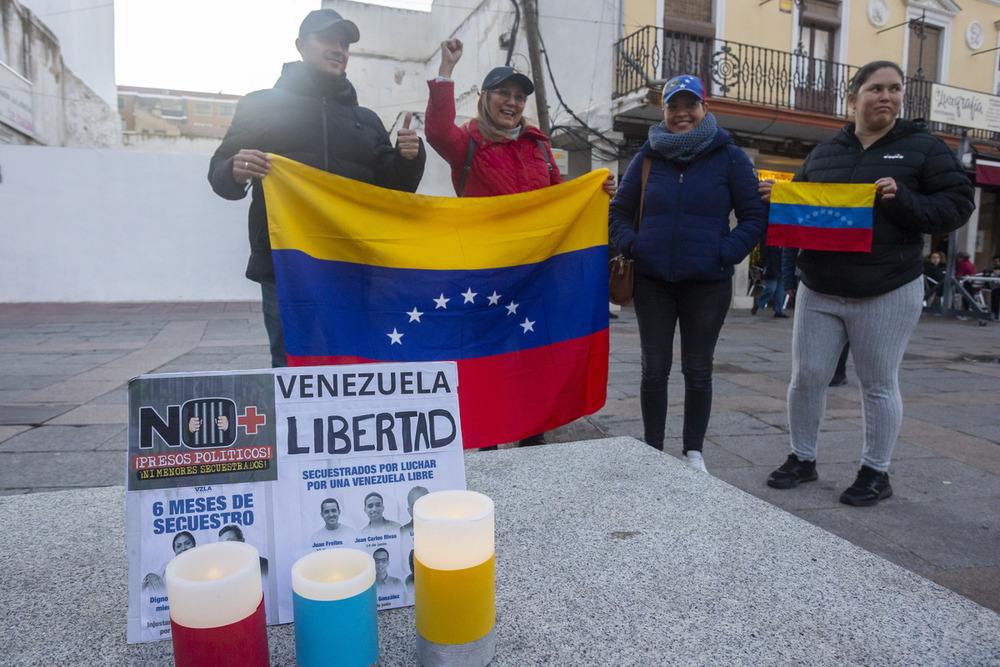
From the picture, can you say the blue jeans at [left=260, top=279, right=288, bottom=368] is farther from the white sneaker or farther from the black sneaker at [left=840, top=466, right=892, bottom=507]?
the black sneaker at [left=840, top=466, right=892, bottom=507]

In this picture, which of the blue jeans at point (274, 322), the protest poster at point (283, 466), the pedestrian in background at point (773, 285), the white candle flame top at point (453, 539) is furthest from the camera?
the pedestrian in background at point (773, 285)

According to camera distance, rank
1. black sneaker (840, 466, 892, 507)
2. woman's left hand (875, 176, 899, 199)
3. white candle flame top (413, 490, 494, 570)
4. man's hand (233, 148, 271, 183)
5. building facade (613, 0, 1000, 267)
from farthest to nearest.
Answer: building facade (613, 0, 1000, 267), black sneaker (840, 466, 892, 507), woman's left hand (875, 176, 899, 199), man's hand (233, 148, 271, 183), white candle flame top (413, 490, 494, 570)

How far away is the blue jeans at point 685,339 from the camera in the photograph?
8.35ft

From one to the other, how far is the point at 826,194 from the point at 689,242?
0.59 m

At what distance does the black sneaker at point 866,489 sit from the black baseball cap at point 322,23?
2629 millimetres

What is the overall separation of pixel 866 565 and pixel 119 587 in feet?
5.24

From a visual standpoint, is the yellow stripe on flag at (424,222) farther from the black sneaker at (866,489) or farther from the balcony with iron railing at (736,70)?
the balcony with iron railing at (736,70)

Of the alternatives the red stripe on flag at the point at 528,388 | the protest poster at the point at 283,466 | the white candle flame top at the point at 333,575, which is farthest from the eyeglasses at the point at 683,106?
the white candle flame top at the point at 333,575

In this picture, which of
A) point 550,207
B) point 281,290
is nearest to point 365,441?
point 281,290

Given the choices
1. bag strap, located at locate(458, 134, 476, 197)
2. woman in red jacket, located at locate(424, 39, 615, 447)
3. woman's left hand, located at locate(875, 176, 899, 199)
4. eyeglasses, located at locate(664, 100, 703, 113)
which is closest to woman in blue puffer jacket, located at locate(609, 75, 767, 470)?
eyeglasses, located at locate(664, 100, 703, 113)

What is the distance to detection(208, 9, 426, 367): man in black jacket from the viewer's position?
7.34ft

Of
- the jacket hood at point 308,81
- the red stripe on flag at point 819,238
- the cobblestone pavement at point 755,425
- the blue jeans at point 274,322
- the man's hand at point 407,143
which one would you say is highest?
the jacket hood at point 308,81

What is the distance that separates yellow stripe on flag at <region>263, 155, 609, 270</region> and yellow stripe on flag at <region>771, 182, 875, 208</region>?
0.72 metres

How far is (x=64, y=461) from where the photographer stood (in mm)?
2979
